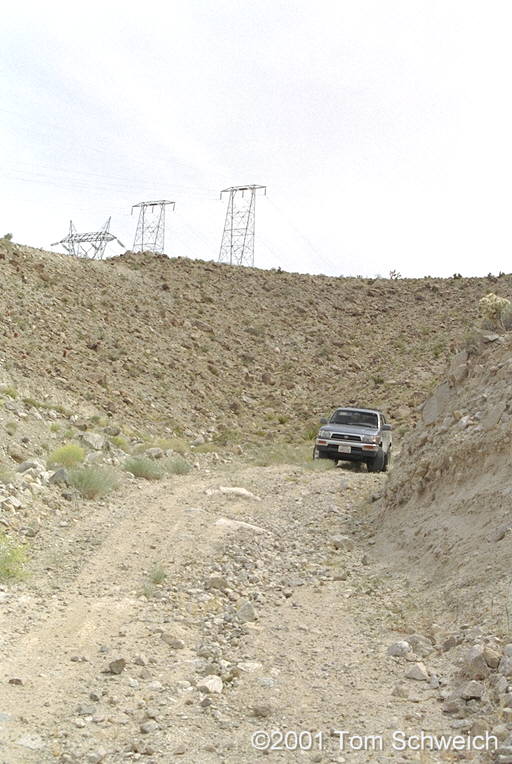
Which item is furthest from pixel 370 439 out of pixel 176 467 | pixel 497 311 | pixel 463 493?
pixel 463 493

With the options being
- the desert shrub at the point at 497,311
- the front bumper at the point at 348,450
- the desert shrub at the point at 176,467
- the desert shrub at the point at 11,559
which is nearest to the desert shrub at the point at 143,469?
the desert shrub at the point at 176,467

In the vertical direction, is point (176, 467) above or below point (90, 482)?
below

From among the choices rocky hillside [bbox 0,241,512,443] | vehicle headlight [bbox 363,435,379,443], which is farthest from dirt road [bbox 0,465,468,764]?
rocky hillside [bbox 0,241,512,443]

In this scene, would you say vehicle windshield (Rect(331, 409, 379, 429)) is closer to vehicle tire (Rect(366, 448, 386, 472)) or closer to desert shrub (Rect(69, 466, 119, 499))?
vehicle tire (Rect(366, 448, 386, 472))

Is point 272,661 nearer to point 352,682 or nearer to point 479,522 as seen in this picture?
point 352,682

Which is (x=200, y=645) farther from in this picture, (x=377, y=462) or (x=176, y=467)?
(x=377, y=462)

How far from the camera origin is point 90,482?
41.3ft

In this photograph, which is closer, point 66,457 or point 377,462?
point 66,457

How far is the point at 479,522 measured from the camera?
847cm

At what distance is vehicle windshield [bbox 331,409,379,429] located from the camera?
61.9 feet

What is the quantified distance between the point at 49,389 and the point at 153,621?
14.5 metres

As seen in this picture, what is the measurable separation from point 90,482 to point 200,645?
6.73 m

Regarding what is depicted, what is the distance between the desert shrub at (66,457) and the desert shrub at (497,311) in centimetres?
842

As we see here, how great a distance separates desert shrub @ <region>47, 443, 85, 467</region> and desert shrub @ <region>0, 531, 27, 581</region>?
15.2 ft
